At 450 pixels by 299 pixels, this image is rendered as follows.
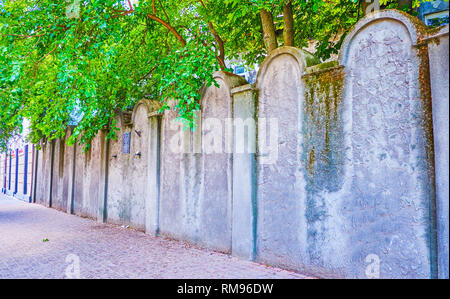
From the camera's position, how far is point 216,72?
6.93m

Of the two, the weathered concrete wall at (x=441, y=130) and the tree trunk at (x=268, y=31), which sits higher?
the tree trunk at (x=268, y=31)

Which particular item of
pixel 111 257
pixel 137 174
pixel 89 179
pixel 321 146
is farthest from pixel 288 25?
pixel 89 179

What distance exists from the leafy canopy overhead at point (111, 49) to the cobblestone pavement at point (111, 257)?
2.44m

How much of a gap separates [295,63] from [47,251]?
572 cm

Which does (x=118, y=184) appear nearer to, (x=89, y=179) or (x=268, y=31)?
(x=89, y=179)

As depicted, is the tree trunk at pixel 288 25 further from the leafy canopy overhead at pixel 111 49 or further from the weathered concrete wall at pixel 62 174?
the weathered concrete wall at pixel 62 174

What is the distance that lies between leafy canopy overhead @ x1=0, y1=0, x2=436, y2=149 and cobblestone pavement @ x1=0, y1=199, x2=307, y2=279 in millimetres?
2437

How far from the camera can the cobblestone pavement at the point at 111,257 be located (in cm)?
532

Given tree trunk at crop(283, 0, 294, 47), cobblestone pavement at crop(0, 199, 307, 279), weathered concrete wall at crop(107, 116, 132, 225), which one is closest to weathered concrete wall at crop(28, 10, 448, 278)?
cobblestone pavement at crop(0, 199, 307, 279)

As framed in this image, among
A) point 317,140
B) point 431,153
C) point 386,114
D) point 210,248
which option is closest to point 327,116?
point 317,140

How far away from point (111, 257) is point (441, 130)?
213 inches

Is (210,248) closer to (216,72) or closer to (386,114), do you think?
(216,72)

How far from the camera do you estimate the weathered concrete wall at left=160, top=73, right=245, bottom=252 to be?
662 centimetres

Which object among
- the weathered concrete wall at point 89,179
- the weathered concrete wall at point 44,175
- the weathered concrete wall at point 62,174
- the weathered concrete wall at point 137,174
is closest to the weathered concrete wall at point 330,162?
the weathered concrete wall at point 137,174
